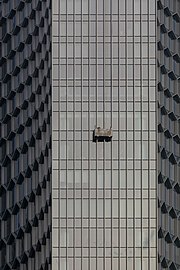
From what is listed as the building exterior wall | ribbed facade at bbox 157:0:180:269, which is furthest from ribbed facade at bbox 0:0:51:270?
ribbed facade at bbox 157:0:180:269

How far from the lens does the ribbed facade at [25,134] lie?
7308 inches

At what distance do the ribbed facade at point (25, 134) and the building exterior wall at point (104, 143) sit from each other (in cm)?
214

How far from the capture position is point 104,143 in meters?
184

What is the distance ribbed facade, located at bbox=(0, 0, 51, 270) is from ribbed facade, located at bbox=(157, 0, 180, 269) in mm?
15671

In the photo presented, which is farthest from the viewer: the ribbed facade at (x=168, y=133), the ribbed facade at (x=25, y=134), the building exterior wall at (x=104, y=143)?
the ribbed facade at (x=25, y=134)

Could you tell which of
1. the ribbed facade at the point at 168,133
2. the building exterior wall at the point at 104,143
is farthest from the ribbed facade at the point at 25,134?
the ribbed facade at the point at 168,133

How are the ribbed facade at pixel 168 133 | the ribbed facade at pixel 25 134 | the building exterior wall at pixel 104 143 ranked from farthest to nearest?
the ribbed facade at pixel 25 134, the ribbed facade at pixel 168 133, the building exterior wall at pixel 104 143

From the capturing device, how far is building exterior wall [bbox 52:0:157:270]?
595ft

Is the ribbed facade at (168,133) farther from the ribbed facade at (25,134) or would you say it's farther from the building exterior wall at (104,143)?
the ribbed facade at (25,134)

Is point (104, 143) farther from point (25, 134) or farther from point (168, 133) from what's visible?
point (25, 134)

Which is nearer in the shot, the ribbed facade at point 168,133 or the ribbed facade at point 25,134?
the ribbed facade at point 168,133

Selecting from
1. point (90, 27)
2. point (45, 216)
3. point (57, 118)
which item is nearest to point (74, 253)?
point (45, 216)

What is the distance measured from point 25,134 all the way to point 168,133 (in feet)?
66.8

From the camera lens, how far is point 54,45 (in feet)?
610
